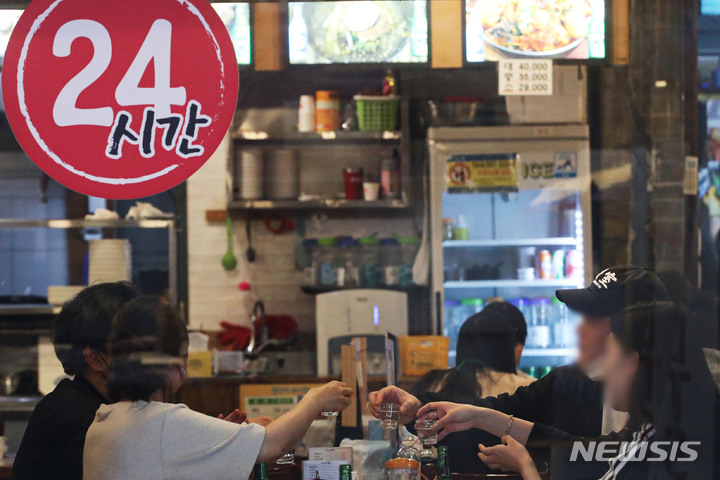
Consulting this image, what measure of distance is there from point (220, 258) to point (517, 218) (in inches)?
80.5

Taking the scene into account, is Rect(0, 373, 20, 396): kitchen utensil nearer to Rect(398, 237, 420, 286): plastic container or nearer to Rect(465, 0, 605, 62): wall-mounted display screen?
Rect(398, 237, 420, 286): plastic container

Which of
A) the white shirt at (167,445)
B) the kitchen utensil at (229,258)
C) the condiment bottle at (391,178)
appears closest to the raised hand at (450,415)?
the white shirt at (167,445)

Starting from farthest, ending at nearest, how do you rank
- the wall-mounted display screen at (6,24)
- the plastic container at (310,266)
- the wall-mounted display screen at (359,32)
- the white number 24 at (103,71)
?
the plastic container at (310,266) → the wall-mounted display screen at (359,32) → the wall-mounted display screen at (6,24) → the white number 24 at (103,71)

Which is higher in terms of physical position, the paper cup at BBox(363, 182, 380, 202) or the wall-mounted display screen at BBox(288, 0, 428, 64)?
the wall-mounted display screen at BBox(288, 0, 428, 64)

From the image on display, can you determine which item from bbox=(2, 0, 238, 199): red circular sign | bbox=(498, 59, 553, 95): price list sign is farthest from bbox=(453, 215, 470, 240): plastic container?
bbox=(2, 0, 238, 199): red circular sign

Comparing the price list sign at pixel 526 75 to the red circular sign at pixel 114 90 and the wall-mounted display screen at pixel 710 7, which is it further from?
the red circular sign at pixel 114 90

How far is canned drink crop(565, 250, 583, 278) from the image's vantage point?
4.58 m

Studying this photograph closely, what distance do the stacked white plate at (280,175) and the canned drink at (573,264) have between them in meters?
1.75

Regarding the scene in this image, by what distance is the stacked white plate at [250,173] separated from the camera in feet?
16.9

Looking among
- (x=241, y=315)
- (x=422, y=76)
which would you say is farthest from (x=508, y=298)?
(x=241, y=315)

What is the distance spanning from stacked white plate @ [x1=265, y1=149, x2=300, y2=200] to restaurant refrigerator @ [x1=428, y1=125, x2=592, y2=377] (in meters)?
0.92

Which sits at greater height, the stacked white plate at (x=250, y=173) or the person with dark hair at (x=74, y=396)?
the stacked white plate at (x=250, y=173)

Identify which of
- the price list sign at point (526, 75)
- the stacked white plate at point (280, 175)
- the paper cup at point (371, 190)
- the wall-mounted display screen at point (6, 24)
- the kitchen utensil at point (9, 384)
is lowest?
the kitchen utensil at point (9, 384)

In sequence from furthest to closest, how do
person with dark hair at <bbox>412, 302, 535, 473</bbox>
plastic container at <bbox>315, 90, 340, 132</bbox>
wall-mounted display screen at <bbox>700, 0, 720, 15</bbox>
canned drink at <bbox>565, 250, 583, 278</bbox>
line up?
plastic container at <bbox>315, 90, 340, 132</bbox> → canned drink at <bbox>565, 250, 583, 278</bbox> → person with dark hair at <bbox>412, 302, 535, 473</bbox> → wall-mounted display screen at <bbox>700, 0, 720, 15</bbox>
